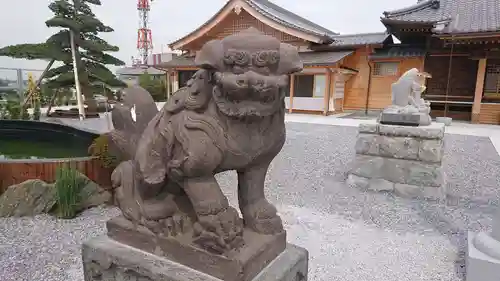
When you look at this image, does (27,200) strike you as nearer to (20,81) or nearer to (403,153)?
(403,153)

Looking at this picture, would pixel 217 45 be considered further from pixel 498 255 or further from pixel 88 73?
pixel 88 73

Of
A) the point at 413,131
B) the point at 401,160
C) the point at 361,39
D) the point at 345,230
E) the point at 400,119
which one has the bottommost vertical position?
the point at 345,230

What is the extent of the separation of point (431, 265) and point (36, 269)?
9.14ft

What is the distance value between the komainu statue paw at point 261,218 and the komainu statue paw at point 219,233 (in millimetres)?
142

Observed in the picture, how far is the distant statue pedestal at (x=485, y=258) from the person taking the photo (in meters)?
2.12

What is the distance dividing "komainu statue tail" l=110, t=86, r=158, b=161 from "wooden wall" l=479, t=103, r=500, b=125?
11.7m

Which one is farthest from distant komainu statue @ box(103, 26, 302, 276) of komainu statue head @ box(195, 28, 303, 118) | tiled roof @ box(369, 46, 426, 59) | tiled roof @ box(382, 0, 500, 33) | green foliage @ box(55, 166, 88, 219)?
tiled roof @ box(369, 46, 426, 59)

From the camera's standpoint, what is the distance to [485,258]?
215cm

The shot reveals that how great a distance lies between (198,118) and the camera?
1136mm

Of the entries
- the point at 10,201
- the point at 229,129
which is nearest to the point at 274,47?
the point at 229,129

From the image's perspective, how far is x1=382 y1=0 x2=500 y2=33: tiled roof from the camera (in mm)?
9766

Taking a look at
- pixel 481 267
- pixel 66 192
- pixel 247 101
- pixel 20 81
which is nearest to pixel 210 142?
pixel 247 101

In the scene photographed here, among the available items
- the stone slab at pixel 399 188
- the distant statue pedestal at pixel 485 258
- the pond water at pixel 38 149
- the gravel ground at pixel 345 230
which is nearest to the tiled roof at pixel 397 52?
the gravel ground at pixel 345 230

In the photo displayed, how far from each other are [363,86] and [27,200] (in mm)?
11962
